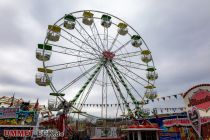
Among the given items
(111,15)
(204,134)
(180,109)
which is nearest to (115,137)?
(204,134)

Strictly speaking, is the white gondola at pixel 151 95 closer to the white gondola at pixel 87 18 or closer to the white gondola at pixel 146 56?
the white gondola at pixel 146 56

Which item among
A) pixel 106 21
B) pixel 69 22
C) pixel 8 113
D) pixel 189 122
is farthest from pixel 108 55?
pixel 8 113

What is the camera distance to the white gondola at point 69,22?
2561 cm

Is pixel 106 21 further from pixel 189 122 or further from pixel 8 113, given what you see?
pixel 8 113

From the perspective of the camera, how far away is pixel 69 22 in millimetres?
25750

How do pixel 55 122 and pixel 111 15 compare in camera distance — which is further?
pixel 111 15

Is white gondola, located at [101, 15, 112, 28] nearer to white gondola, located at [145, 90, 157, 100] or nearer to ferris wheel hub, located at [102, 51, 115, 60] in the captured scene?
ferris wheel hub, located at [102, 51, 115, 60]

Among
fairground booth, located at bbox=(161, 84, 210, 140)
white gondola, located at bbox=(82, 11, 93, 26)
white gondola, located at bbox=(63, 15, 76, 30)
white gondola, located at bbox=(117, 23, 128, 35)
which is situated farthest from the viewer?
white gondola, located at bbox=(117, 23, 128, 35)

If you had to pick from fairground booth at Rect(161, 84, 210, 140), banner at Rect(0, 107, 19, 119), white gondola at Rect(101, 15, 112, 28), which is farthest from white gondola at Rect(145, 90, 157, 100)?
banner at Rect(0, 107, 19, 119)

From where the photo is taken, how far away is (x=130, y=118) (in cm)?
2680

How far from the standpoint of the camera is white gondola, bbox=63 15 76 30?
2561cm

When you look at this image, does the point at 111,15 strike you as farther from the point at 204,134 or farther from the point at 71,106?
the point at 204,134

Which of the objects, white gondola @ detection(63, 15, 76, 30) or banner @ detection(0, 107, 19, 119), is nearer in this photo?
white gondola @ detection(63, 15, 76, 30)

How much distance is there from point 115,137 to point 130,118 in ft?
16.9
